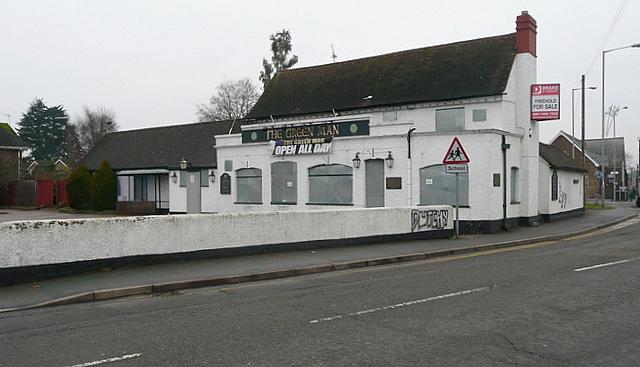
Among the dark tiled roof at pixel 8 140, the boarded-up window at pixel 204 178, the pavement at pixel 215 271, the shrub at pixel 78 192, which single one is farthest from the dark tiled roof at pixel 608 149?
the dark tiled roof at pixel 8 140

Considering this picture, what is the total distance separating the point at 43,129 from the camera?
82938 mm

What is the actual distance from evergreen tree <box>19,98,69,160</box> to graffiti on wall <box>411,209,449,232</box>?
77.5 meters

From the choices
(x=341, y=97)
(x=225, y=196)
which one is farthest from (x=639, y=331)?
(x=225, y=196)

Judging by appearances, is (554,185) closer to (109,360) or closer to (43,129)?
(109,360)

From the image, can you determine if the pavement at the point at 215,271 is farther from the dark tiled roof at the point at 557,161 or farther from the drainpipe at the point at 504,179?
the dark tiled roof at the point at 557,161

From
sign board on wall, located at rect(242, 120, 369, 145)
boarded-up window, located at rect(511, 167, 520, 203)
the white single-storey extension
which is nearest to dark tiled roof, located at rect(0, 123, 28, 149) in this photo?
the white single-storey extension

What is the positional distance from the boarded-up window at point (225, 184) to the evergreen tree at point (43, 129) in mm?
62830

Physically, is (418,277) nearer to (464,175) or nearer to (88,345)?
(88,345)

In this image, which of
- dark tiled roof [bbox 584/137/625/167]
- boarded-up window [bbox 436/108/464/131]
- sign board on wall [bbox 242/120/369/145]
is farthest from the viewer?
dark tiled roof [bbox 584/137/625/167]

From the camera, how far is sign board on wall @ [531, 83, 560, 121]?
24.0m

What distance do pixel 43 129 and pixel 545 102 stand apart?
77740mm

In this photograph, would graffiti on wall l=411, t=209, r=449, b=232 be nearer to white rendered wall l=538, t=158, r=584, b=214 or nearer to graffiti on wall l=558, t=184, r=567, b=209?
white rendered wall l=538, t=158, r=584, b=214

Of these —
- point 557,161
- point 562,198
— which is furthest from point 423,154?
point 562,198

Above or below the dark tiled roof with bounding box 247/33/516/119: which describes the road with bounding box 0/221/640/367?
below
